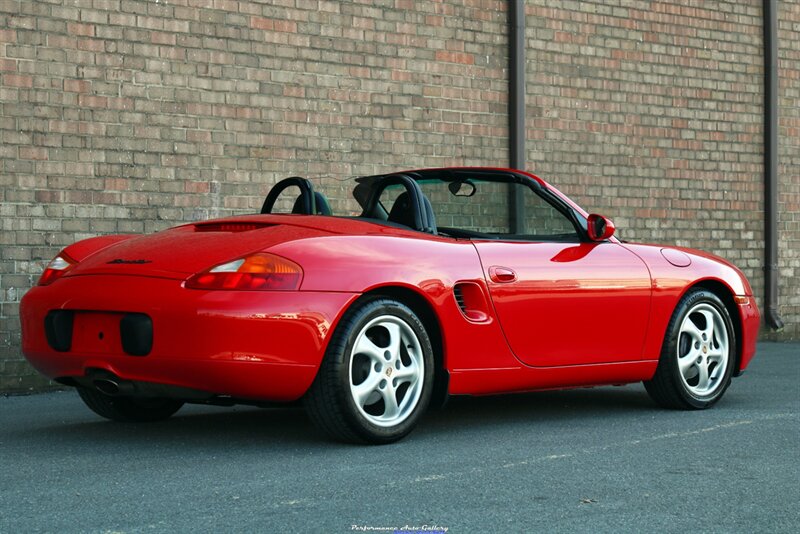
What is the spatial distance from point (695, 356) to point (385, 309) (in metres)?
2.31

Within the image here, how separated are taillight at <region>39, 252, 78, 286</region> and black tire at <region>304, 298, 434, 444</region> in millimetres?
1436

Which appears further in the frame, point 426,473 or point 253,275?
point 253,275

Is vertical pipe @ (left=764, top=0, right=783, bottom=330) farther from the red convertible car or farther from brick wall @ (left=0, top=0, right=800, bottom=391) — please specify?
the red convertible car

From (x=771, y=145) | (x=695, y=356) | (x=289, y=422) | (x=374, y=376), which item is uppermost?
(x=771, y=145)

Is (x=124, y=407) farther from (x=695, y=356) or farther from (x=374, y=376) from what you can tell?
Answer: (x=695, y=356)

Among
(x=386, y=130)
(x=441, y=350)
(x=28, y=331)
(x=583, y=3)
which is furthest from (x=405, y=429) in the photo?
(x=583, y=3)

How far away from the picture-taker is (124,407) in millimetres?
6445

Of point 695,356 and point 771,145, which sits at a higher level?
point 771,145

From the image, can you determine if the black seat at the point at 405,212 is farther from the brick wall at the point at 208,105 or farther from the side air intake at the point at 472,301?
the brick wall at the point at 208,105

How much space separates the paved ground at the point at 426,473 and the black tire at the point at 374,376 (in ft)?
0.38

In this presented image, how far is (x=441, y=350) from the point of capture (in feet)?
19.5

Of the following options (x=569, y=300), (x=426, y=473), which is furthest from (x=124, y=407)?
(x=569, y=300)

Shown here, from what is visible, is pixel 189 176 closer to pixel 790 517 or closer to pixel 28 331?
pixel 28 331

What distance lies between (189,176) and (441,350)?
14.6ft
